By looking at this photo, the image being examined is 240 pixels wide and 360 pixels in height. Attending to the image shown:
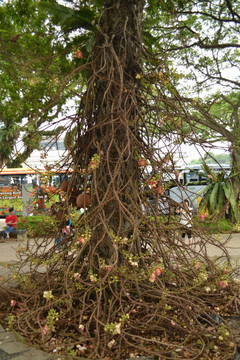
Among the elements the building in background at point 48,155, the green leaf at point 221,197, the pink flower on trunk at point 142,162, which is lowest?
the green leaf at point 221,197

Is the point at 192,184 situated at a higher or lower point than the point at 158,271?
higher

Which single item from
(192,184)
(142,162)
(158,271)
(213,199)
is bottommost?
(213,199)

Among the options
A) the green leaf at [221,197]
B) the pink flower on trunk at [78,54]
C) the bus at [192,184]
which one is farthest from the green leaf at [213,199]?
the pink flower on trunk at [78,54]

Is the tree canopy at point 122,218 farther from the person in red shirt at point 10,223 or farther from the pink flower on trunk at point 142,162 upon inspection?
the person in red shirt at point 10,223

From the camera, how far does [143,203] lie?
3941 mm

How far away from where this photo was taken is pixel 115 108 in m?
3.65

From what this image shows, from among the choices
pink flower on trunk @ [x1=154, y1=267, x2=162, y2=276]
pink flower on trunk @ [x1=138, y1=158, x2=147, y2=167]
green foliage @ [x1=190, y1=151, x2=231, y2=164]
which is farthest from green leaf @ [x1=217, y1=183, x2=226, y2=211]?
pink flower on trunk @ [x1=154, y1=267, x2=162, y2=276]

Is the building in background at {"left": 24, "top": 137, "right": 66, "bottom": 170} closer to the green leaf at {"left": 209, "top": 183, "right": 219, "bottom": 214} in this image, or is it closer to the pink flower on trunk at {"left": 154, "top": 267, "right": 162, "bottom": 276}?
the pink flower on trunk at {"left": 154, "top": 267, "right": 162, "bottom": 276}

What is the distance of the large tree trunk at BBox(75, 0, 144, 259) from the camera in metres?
3.77

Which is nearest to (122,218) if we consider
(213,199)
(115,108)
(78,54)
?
(115,108)

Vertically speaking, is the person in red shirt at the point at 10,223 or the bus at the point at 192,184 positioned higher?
the bus at the point at 192,184

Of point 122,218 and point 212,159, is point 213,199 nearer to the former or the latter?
point 212,159

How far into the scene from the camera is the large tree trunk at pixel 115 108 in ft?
12.4

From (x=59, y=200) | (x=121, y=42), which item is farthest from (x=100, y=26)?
(x=59, y=200)
